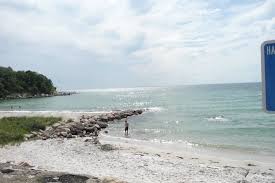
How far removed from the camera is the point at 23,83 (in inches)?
5610

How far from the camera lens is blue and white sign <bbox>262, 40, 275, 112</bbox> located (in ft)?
9.59

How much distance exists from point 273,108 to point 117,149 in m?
21.3

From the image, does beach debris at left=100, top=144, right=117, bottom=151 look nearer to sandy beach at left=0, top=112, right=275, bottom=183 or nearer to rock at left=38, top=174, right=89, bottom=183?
sandy beach at left=0, top=112, right=275, bottom=183

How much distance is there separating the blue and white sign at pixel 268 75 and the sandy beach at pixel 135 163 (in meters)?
12.5

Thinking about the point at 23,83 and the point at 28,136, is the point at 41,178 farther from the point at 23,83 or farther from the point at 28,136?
the point at 23,83

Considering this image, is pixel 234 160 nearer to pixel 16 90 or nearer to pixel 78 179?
pixel 78 179

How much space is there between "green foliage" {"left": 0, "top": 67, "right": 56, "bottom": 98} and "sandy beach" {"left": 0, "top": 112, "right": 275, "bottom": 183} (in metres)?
115

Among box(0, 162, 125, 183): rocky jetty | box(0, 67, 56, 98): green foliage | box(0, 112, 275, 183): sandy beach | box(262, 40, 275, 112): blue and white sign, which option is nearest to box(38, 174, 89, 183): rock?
box(0, 162, 125, 183): rocky jetty

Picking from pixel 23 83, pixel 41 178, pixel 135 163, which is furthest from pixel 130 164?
pixel 23 83

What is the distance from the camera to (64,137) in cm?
3011

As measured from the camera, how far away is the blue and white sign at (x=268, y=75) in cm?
292

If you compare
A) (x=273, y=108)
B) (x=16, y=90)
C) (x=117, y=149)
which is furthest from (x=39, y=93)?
(x=273, y=108)

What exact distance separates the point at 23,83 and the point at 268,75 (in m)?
146

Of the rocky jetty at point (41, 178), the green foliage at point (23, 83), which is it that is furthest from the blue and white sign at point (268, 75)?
the green foliage at point (23, 83)
